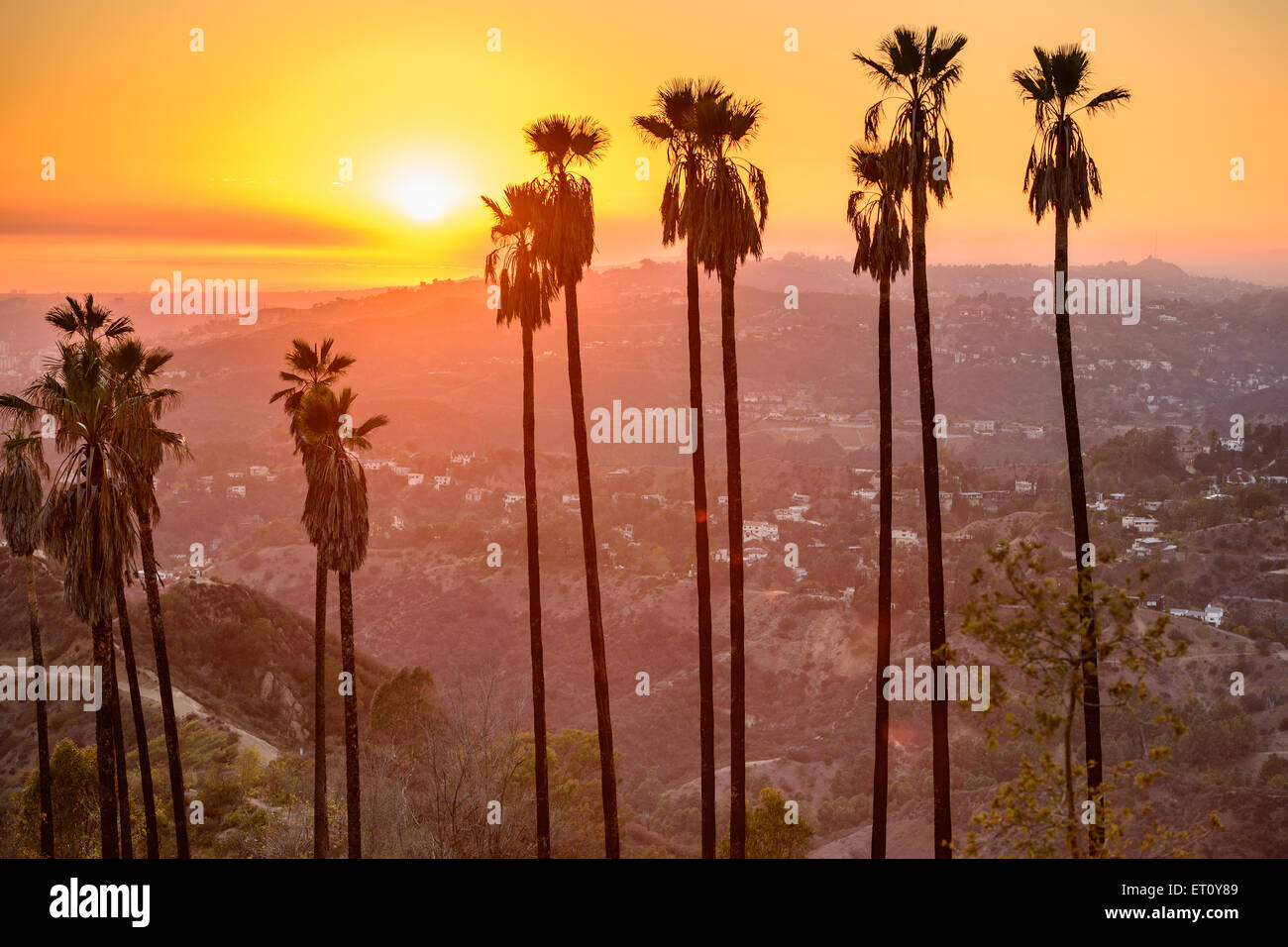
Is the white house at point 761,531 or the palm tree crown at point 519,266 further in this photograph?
the white house at point 761,531

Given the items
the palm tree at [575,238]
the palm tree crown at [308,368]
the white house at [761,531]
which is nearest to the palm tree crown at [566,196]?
the palm tree at [575,238]

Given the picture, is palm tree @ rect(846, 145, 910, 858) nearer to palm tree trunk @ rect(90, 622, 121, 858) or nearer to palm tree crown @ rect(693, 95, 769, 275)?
palm tree crown @ rect(693, 95, 769, 275)

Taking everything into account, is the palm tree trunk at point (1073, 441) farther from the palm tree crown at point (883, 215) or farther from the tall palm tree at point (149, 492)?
the tall palm tree at point (149, 492)

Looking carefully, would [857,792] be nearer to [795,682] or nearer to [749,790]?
[749,790]

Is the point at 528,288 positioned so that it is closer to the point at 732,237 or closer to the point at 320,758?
the point at 732,237

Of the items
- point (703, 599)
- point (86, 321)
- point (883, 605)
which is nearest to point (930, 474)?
point (883, 605)
